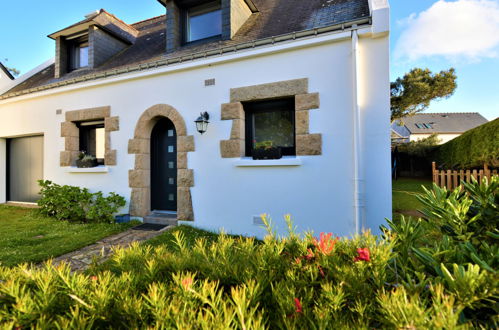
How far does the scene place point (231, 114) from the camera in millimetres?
4668

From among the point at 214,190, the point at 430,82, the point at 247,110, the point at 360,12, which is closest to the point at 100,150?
the point at 214,190

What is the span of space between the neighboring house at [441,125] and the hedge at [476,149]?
19891mm

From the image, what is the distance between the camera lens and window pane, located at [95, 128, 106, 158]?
20.9 feet

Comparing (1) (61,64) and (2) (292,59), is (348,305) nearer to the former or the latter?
(2) (292,59)

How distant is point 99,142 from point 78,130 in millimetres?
674

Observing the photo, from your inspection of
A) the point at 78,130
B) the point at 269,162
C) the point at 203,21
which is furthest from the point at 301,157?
the point at 78,130

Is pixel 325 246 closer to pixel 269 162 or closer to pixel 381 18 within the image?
pixel 269 162

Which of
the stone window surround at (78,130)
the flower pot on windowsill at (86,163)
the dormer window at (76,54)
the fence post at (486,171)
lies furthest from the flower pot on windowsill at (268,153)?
the fence post at (486,171)

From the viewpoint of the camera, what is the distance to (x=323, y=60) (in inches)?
162

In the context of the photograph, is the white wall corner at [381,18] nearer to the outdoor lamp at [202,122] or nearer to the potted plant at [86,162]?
the outdoor lamp at [202,122]

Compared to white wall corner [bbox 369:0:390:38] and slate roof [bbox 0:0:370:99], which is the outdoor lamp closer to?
slate roof [bbox 0:0:370:99]

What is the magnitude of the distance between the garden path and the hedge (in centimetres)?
946

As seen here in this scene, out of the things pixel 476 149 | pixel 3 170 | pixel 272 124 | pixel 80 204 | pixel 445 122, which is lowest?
pixel 80 204

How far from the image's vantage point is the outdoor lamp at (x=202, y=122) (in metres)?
4.75
